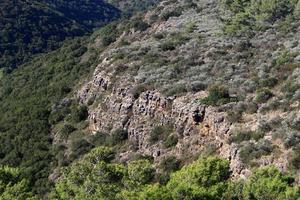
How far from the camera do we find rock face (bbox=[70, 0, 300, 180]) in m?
44.7

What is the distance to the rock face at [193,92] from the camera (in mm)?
44656

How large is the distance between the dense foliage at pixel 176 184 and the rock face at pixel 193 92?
20.3 ft

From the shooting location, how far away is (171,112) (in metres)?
51.3

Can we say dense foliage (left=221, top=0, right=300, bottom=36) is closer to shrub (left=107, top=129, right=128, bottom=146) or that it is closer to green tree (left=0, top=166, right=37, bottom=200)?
shrub (left=107, top=129, right=128, bottom=146)

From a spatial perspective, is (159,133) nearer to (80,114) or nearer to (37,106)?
(80,114)

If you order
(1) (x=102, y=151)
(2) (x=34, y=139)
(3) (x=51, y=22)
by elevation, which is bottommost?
(3) (x=51, y=22)

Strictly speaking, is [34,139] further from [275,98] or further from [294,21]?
[294,21]

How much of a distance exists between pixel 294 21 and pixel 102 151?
35906mm

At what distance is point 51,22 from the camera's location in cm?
15200

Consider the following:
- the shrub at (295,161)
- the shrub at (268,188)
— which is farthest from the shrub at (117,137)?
the shrub at (268,188)

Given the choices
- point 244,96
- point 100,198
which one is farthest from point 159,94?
point 100,198

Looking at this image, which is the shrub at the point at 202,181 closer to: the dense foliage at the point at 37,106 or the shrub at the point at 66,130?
the dense foliage at the point at 37,106

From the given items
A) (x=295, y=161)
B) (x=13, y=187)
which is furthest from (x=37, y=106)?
(x=295, y=161)

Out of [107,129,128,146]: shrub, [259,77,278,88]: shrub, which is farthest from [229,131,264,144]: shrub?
[107,129,128,146]: shrub
